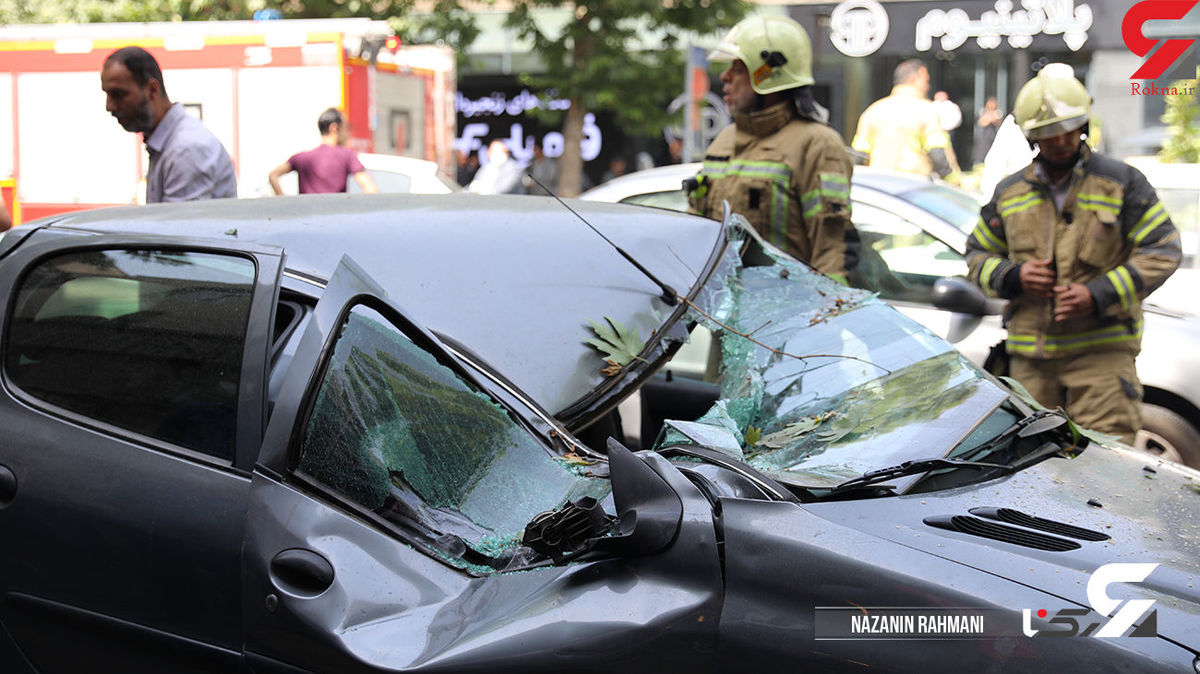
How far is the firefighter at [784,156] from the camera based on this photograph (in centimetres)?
439

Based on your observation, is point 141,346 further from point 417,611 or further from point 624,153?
point 624,153

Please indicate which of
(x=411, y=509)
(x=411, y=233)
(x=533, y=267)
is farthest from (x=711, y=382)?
(x=411, y=509)

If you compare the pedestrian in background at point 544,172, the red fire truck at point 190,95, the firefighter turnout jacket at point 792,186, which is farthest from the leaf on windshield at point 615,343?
the pedestrian in background at point 544,172

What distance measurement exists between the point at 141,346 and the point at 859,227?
3424mm

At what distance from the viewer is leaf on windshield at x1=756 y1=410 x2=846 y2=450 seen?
8.79 feet

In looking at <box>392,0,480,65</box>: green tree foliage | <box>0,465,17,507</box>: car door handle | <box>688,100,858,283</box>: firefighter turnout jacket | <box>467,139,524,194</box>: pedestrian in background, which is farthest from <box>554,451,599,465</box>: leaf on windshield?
<box>392,0,480,65</box>: green tree foliage

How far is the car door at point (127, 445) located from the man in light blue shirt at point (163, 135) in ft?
5.51

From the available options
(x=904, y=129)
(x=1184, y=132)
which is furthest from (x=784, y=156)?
(x=1184, y=132)

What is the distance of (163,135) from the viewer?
14.9ft

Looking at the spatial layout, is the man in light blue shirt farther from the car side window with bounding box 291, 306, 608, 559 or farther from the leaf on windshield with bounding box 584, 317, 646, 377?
the car side window with bounding box 291, 306, 608, 559

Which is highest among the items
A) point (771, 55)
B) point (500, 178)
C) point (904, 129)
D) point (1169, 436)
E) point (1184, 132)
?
point (771, 55)

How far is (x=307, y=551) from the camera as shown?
2152 millimetres

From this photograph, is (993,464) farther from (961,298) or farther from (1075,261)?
(961,298)

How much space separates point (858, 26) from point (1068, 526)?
18.6 meters
